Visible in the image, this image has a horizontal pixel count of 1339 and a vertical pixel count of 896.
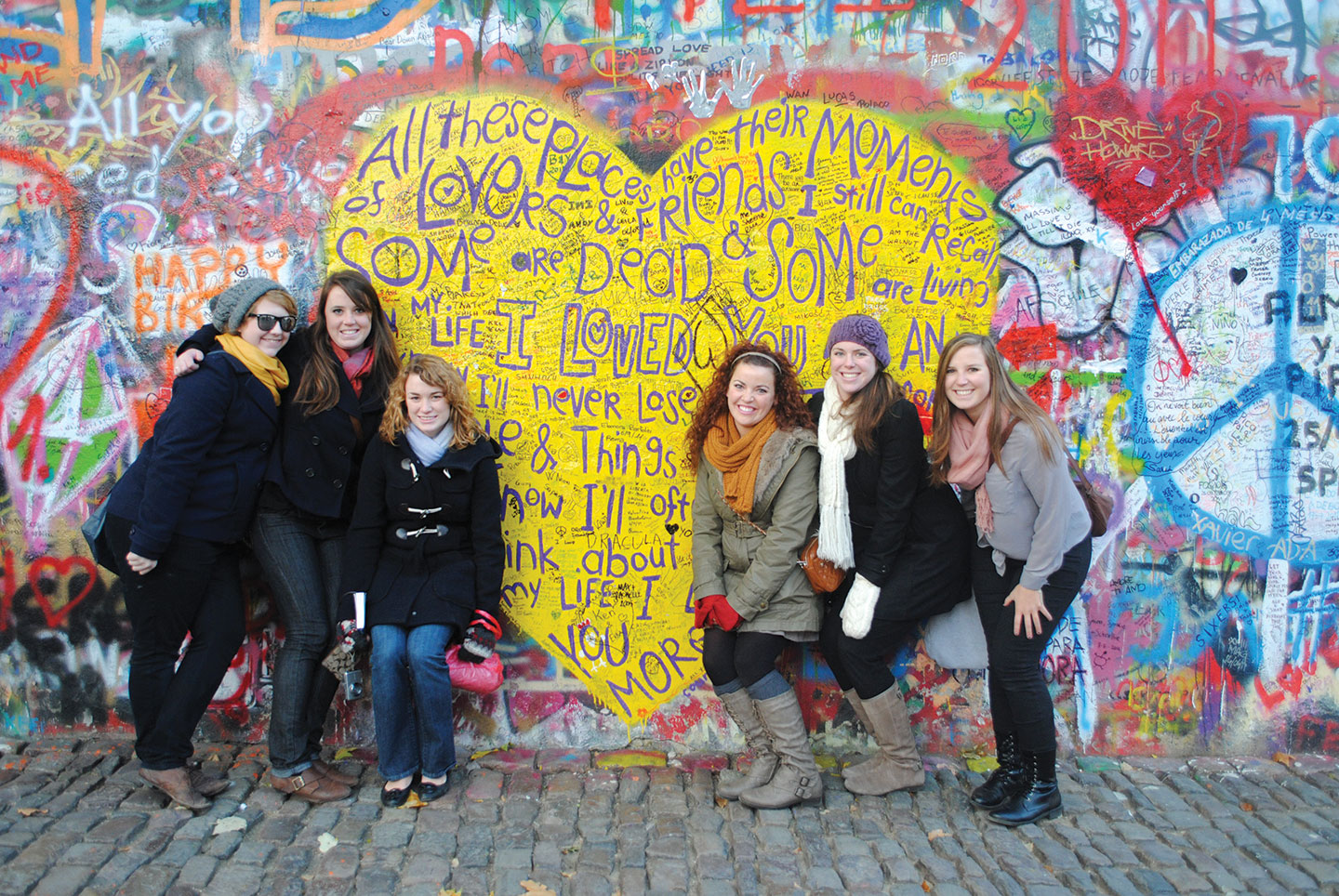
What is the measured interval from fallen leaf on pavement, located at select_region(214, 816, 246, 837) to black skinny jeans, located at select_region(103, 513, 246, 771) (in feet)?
1.13

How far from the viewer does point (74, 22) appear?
426cm

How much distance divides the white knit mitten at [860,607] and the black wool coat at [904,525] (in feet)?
0.12

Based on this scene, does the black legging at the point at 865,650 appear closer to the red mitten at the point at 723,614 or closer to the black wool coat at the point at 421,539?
the red mitten at the point at 723,614

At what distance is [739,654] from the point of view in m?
3.74

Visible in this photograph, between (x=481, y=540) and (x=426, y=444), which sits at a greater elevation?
(x=426, y=444)

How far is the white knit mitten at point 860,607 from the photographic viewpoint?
12.1ft

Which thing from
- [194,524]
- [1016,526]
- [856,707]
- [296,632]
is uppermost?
[194,524]

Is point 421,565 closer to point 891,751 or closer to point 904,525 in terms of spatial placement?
point 904,525

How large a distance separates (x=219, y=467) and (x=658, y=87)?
107 inches

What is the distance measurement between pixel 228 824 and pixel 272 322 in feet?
7.01

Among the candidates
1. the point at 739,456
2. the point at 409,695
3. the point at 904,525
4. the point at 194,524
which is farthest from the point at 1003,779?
the point at 194,524

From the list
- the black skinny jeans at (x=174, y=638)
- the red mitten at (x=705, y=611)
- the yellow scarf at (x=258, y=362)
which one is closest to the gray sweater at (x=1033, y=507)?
the red mitten at (x=705, y=611)

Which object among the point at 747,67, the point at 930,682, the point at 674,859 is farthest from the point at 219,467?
the point at 930,682

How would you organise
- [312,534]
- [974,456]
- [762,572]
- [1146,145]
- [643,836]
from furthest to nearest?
[1146,145] < [312,534] < [762,572] < [974,456] < [643,836]
